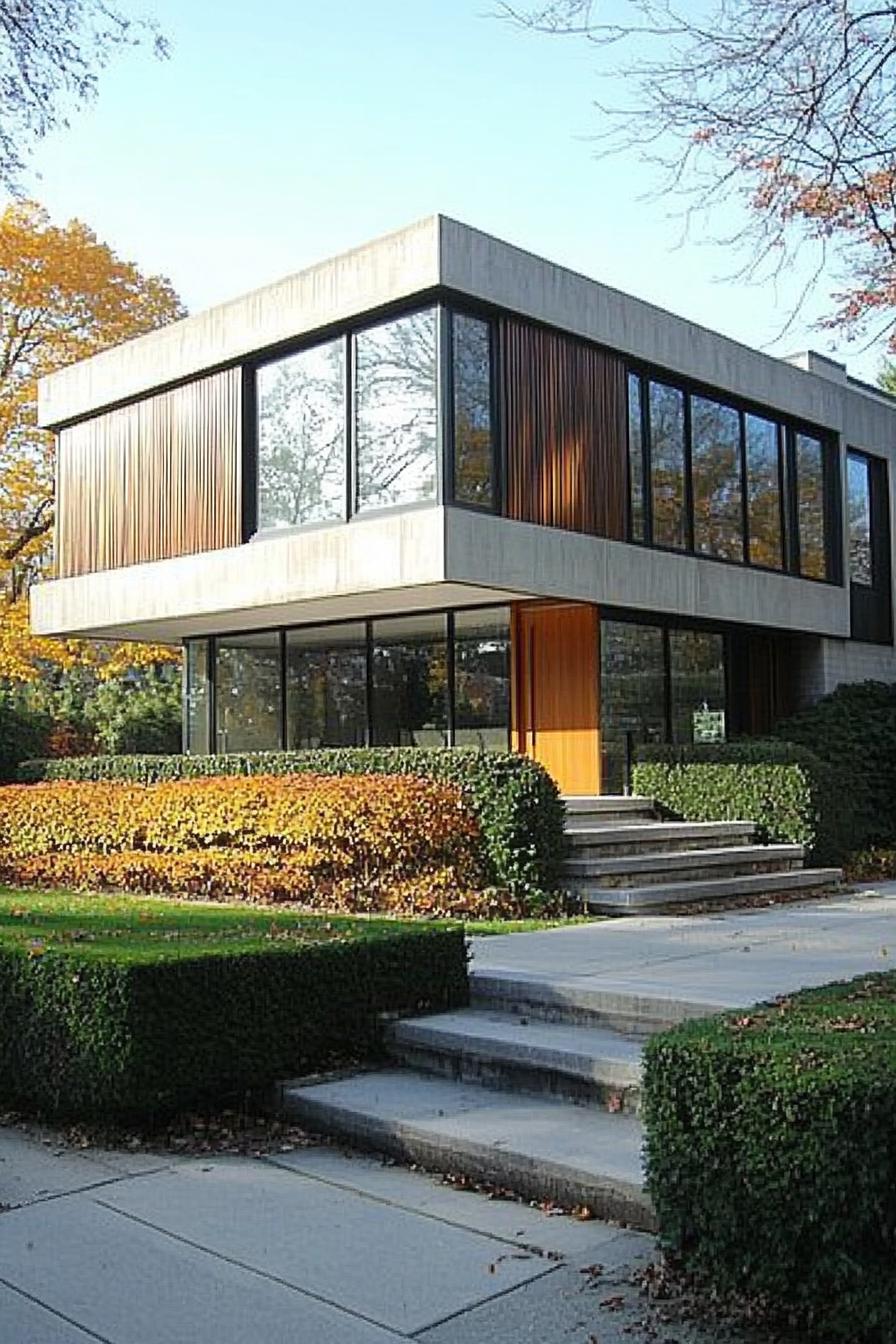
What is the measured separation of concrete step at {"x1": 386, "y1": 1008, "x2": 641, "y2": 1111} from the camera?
567 centimetres

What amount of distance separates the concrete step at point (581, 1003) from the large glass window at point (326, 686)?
881 centimetres

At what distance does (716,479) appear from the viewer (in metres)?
16.6

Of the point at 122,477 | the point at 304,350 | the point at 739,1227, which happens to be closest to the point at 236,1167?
the point at 739,1227

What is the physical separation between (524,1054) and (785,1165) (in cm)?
245

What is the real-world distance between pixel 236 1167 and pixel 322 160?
18.9 feet

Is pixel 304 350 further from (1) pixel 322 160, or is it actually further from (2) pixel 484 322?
(1) pixel 322 160

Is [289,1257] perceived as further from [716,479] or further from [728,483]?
[728,483]

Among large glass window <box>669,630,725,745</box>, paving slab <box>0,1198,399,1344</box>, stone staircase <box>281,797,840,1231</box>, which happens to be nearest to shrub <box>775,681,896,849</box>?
large glass window <box>669,630,725,745</box>

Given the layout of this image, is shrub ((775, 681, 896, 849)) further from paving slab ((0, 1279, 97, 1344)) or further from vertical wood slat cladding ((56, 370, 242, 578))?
paving slab ((0, 1279, 97, 1344))

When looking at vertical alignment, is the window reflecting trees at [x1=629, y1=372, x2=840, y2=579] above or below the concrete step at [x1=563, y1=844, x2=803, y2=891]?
above

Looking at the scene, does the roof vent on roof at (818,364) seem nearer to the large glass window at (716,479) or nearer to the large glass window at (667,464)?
the large glass window at (716,479)

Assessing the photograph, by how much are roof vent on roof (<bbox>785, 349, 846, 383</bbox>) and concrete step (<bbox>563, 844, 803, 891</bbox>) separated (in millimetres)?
8091

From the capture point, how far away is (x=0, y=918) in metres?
9.31

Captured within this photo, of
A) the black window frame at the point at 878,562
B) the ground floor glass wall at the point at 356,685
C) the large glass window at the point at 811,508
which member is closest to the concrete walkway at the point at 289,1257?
the ground floor glass wall at the point at 356,685
